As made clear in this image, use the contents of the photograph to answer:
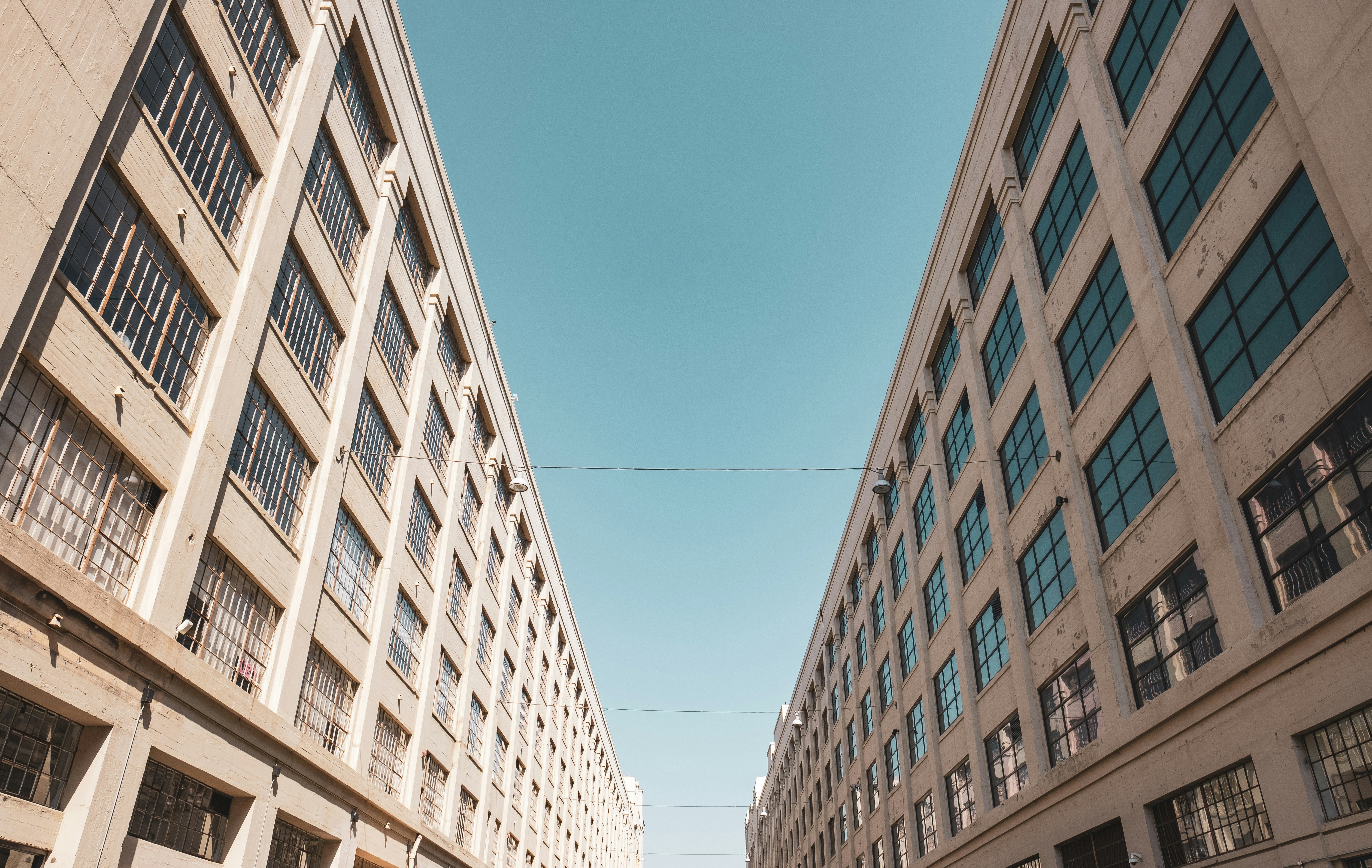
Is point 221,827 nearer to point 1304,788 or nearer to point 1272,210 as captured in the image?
point 1304,788

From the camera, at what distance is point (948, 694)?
2823 centimetres

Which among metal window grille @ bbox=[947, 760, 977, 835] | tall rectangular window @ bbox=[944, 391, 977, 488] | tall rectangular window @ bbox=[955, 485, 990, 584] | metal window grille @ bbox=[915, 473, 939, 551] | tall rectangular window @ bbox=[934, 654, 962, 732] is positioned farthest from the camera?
metal window grille @ bbox=[915, 473, 939, 551]

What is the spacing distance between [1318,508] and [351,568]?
19782mm

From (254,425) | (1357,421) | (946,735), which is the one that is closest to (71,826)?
(254,425)

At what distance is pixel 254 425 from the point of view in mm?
17062

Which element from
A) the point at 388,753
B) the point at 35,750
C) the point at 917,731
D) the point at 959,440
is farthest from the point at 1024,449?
the point at 35,750

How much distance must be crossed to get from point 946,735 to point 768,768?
66.4 metres

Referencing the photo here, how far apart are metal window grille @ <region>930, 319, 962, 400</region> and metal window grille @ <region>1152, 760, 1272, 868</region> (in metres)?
15.9

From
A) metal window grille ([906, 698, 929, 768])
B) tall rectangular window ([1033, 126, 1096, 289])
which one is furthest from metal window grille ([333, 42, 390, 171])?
metal window grille ([906, 698, 929, 768])

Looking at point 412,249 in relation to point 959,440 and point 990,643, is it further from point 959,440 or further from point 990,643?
point 990,643

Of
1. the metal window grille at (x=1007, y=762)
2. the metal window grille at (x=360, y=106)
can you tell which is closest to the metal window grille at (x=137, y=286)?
→ the metal window grille at (x=360, y=106)

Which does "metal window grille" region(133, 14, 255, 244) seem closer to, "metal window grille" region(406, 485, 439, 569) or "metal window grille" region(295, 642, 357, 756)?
"metal window grille" region(295, 642, 357, 756)

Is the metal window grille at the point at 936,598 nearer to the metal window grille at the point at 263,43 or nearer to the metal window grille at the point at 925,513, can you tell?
the metal window grille at the point at 925,513

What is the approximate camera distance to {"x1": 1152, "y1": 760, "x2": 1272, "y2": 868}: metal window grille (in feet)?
41.7
